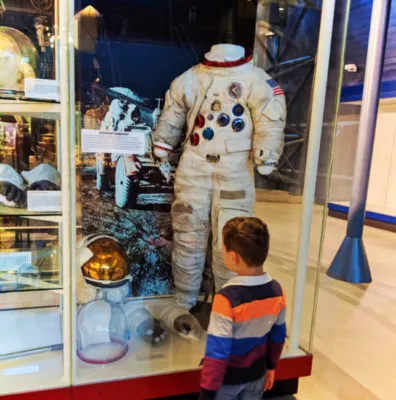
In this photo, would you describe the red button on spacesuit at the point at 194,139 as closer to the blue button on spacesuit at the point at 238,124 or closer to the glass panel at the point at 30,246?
the blue button on spacesuit at the point at 238,124

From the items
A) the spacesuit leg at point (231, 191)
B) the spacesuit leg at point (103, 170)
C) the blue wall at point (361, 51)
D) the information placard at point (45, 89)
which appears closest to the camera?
the information placard at point (45, 89)

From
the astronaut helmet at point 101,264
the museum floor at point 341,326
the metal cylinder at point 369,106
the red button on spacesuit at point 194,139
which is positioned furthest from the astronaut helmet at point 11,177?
the metal cylinder at point 369,106

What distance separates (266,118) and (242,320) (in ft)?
3.19

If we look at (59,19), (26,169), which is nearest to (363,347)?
(26,169)

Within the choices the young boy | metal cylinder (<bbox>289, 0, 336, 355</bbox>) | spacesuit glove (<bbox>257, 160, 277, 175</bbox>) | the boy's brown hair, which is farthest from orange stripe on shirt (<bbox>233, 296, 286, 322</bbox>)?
spacesuit glove (<bbox>257, 160, 277, 175</bbox>)

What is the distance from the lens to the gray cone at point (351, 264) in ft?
11.3

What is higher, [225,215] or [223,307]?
[225,215]

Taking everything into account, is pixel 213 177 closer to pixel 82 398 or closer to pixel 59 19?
pixel 59 19

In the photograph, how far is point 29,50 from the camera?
165 centimetres

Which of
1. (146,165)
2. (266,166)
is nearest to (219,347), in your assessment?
(266,166)

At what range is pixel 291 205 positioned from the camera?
88.2 inches

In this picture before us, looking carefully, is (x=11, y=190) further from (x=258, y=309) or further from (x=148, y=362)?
(x=258, y=309)

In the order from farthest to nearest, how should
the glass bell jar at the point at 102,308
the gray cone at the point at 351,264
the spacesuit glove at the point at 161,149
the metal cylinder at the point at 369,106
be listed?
the gray cone at the point at 351,264 → the metal cylinder at the point at 369,106 → the spacesuit glove at the point at 161,149 → the glass bell jar at the point at 102,308

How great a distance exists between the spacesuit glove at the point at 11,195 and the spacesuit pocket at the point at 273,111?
109cm
